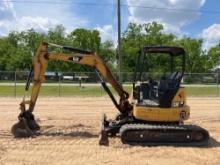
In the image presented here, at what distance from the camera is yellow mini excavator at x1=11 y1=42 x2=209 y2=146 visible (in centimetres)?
Result: 1316

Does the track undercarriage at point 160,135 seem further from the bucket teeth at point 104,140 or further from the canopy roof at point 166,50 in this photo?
the canopy roof at point 166,50

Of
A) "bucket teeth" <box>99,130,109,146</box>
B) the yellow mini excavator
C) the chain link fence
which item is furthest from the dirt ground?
the chain link fence

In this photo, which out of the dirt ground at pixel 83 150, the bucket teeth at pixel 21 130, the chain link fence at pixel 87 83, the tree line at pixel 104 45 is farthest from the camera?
the tree line at pixel 104 45

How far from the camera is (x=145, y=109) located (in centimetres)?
1348

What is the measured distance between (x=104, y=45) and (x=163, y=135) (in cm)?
7746

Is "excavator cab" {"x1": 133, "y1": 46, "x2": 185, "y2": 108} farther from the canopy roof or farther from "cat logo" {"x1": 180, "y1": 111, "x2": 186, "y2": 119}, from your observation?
"cat logo" {"x1": 180, "y1": 111, "x2": 186, "y2": 119}

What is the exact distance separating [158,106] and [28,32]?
8006cm

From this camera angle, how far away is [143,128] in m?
13.1

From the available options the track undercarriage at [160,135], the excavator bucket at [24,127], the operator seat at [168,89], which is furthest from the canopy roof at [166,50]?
the excavator bucket at [24,127]

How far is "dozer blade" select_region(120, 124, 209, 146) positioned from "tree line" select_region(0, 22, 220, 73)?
208 feet

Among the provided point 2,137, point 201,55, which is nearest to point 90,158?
point 2,137

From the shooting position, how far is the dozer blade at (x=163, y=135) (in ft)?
43.0

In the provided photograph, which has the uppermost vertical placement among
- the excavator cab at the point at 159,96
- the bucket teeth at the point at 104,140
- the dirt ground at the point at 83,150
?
the excavator cab at the point at 159,96

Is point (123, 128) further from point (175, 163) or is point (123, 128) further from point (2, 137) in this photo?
point (2, 137)
